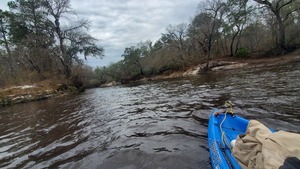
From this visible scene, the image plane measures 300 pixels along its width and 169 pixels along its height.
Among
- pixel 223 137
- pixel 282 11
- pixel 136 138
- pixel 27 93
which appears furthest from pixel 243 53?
pixel 223 137

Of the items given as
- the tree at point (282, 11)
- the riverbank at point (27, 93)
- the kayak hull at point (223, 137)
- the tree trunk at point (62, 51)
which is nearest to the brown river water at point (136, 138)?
the kayak hull at point (223, 137)

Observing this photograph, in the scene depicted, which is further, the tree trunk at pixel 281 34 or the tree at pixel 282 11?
the tree trunk at pixel 281 34

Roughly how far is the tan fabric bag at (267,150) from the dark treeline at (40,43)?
72.4 feet

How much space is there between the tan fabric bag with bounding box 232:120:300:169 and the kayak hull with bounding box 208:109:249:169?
0.79 feet

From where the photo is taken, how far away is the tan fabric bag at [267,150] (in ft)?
5.45

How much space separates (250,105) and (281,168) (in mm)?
4857

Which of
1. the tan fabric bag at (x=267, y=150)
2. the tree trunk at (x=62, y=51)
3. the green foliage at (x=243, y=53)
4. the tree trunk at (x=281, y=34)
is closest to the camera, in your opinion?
the tan fabric bag at (x=267, y=150)

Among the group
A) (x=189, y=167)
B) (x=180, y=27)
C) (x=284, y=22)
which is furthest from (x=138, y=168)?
(x=180, y=27)

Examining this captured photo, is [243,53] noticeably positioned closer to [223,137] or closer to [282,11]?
[282,11]

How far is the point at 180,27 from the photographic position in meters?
32.8

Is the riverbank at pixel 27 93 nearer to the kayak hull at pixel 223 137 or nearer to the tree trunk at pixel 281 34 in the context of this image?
the kayak hull at pixel 223 137

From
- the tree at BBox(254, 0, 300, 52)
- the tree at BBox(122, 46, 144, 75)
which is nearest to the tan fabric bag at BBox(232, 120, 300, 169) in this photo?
the tree at BBox(254, 0, 300, 52)

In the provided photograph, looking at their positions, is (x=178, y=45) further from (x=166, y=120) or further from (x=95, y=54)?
(x=166, y=120)

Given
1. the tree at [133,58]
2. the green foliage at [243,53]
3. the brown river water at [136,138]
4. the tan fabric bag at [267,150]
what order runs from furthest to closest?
the tree at [133,58] → the green foliage at [243,53] → the brown river water at [136,138] → the tan fabric bag at [267,150]
